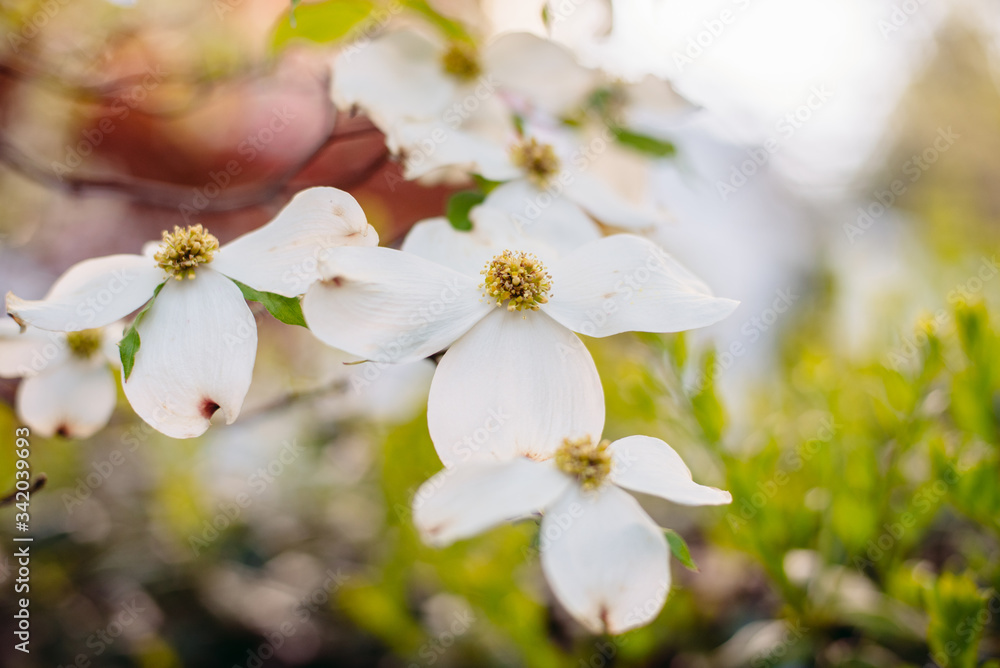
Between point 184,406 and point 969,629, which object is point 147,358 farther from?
point 969,629

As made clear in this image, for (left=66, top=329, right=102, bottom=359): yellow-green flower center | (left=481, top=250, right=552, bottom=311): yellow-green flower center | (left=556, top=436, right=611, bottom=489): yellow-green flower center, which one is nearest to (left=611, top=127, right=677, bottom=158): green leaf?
(left=481, top=250, right=552, bottom=311): yellow-green flower center

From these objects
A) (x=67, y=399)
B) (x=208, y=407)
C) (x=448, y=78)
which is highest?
(x=448, y=78)

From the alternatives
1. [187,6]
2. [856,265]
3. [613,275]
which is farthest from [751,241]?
[613,275]

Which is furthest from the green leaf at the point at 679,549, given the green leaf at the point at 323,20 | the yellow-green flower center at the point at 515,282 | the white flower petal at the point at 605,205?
the green leaf at the point at 323,20

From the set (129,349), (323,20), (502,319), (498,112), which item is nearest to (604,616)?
(502,319)

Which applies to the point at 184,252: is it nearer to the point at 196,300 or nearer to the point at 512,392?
the point at 196,300

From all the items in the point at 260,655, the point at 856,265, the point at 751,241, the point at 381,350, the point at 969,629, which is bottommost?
the point at 751,241

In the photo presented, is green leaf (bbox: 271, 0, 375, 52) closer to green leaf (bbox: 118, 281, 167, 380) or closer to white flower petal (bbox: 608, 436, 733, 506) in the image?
green leaf (bbox: 118, 281, 167, 380)
